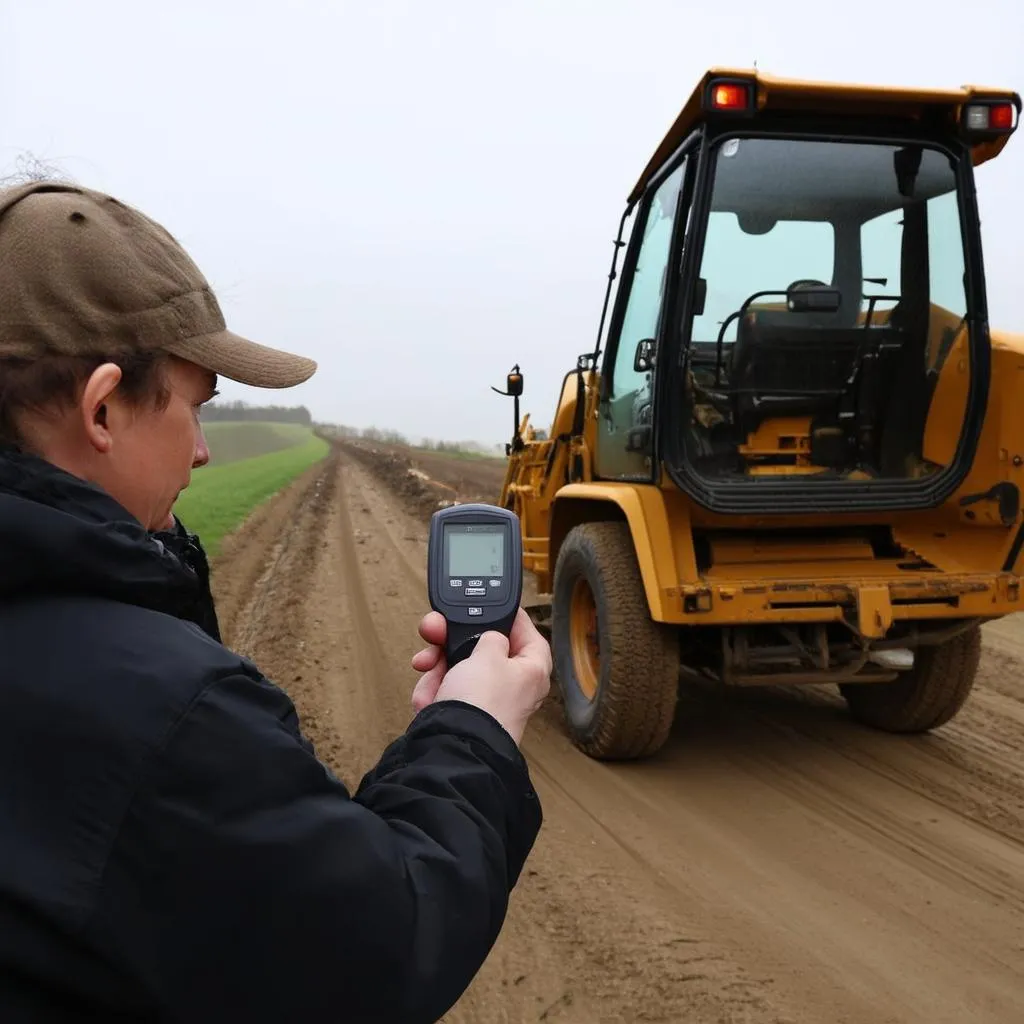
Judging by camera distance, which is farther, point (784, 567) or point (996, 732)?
point (996, 732)

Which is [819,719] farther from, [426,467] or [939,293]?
[426,467]

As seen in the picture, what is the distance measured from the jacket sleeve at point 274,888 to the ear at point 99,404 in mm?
362

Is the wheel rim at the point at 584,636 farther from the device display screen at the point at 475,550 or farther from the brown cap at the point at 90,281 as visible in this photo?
the brown cap at the point at 90,281

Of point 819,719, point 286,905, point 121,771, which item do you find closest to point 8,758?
point 121,771

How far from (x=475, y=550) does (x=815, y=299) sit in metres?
3.17

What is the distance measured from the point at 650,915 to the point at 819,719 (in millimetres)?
2530

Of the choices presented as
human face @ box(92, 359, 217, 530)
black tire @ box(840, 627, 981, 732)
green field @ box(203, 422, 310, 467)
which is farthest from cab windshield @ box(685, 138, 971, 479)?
green field @ box(203, 422, 310, 467)

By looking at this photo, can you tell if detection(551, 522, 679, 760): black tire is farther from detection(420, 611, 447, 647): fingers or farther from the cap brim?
the cap brim

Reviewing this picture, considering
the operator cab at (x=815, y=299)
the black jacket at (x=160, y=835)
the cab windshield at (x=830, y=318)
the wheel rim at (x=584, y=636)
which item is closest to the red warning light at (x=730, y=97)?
the operator cab at (x=815, y=299)

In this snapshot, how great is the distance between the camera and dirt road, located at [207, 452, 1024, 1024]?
2.81m

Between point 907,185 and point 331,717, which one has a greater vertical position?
point 907,185

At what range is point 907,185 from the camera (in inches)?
172

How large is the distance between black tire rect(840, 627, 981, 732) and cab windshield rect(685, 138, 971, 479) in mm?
979

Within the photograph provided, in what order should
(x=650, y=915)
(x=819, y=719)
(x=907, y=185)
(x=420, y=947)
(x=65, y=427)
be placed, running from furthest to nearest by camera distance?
(x=819, y=719)
(x=907, y=185)
(x=650, y=915)
(x=65, y=427)
(x=420, y=947)
